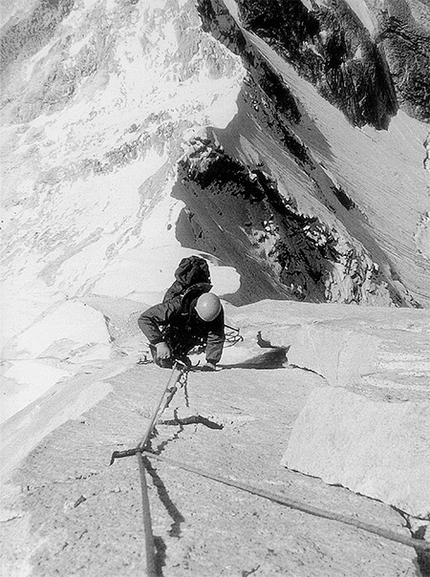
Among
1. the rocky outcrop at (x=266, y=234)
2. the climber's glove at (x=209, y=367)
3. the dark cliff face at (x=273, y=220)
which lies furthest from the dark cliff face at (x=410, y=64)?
the climber's glove at (x=209, y=367)

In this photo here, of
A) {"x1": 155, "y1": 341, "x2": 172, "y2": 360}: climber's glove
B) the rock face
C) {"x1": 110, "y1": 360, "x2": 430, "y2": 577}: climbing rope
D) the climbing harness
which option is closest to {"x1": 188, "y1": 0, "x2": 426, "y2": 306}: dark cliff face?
the climbing harness

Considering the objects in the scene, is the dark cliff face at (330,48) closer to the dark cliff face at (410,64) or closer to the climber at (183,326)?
the dark cliff face at (410,64)

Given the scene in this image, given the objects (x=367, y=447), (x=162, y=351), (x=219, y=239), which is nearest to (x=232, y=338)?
(x=162, y=351)

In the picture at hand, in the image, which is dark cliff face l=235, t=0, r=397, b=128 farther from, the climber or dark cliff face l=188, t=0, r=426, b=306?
the climber

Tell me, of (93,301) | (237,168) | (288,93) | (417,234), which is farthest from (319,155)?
(93,301)

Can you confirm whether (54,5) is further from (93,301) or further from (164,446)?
(164,446)

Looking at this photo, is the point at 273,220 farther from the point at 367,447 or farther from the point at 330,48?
the point at 330,48
